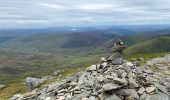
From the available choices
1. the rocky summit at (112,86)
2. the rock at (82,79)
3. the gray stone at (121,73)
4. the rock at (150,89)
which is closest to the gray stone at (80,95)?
the rocky summit at (112,86)

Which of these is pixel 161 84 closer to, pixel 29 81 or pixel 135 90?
pixel 135 90

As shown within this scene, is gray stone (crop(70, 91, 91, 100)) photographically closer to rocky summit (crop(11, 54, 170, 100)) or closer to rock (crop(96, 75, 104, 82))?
rocky summit (crop(11, 54, 170, 100))

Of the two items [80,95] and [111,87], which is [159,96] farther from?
[80,95]

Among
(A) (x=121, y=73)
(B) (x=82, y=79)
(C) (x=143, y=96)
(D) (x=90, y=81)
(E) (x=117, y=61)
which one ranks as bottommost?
(C) (x=143, y=96)

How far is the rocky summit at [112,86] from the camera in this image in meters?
35.8

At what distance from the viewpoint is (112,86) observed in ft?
116

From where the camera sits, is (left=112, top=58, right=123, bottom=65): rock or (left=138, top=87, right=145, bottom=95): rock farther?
(left=112, top=58, right=123, bottom=65): rock

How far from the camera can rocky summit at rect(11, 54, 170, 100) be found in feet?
117

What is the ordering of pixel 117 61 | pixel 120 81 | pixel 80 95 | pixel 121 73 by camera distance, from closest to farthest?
1. pixel 120 81
2. pixel 80 95
3. pixel 121 73
4. pixel 117 61

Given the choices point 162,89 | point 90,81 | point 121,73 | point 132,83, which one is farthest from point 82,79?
point 162,89

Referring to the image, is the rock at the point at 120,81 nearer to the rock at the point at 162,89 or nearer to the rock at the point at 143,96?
the rock at the point at 143,96

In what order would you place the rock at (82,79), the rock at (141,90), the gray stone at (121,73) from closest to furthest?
the rock at (141,90) < the gray stone at (121,73) < the rock at (82,79)

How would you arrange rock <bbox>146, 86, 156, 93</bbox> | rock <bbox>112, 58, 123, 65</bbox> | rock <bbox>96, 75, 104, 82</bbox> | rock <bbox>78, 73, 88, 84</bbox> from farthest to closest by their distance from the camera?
rock <bbox>112, 58, 123, 65</bbox> → rock <bbox>78, 73, 88, 84</bbox> → rock <bbox>96, 75, 104, 82</bbox> → rock <bbox>146, 86, 156, 93</bbox>

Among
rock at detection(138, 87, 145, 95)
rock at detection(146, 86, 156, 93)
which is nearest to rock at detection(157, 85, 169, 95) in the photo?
rock at detection(146, 86, 156, 93)
